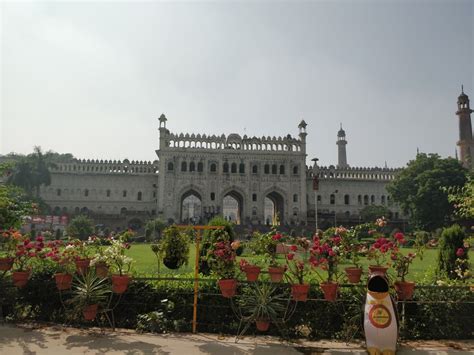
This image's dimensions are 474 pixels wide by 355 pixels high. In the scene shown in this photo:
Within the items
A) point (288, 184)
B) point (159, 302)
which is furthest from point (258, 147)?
point (159, 302)

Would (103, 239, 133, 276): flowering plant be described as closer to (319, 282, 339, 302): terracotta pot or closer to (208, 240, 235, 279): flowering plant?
(208, 240, 235, 279): flowering plant

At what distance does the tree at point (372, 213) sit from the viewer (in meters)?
39.1

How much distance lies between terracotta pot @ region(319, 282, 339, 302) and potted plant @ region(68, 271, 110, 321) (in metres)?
2.91

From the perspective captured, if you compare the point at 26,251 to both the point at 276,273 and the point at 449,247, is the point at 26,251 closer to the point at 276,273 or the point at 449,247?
the point at 276,273

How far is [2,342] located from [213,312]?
2628 millimetres

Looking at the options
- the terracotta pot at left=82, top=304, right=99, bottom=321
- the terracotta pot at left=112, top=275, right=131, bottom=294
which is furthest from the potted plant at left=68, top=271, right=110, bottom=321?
the terracotta pot at left=112, top=275, right=131, bottom=294

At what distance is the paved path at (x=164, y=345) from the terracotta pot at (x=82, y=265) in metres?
0.84

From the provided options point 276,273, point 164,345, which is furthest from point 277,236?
point 164,345

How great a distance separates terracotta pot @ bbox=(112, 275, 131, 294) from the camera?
17.4 ft

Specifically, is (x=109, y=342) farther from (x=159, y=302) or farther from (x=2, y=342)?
(x=2, y=342)

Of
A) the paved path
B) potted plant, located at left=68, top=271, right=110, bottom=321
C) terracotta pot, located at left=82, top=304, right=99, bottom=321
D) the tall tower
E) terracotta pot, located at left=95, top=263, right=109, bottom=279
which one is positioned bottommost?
the paved path

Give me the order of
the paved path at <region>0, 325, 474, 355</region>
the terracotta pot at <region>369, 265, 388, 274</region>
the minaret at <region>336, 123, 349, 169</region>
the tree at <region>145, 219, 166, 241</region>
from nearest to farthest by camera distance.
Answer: the paved path at <region>0, 325, 474, 355</region>, the terracotta pot at <region>369, 265, 388, 274</region>, the tree at <region>145, 219, 166, 241</region>, the minaret at <region>336, 123, 349, 169</region>

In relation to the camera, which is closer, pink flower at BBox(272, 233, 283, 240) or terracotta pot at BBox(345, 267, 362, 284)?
terracotta pot at BBox(345, 267, 362, 284)

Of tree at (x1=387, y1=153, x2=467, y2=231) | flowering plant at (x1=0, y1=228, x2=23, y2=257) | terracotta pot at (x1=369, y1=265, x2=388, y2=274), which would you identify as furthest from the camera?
tree at (x1=387, y1=153, x2=467, y2=231)
